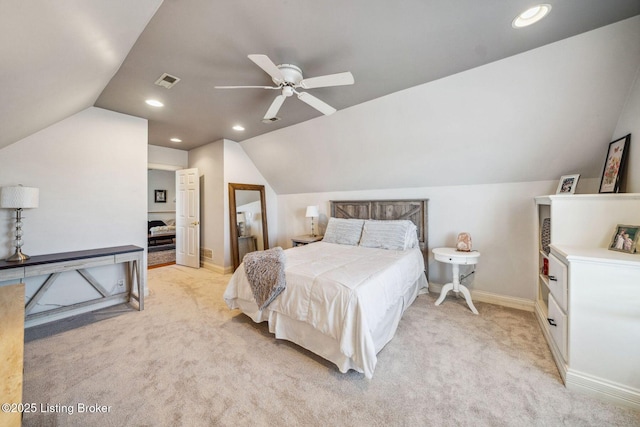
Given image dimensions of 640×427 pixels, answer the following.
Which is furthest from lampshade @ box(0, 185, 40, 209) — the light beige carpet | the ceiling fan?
the ceiling fan

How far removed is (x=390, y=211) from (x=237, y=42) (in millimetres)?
2979

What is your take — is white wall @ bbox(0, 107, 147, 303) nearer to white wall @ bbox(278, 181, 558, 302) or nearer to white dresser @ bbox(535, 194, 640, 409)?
white wall @ bbox(278, 181, 558, 302)

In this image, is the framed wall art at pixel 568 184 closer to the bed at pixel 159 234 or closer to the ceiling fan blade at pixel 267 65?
the ceiling fan blade at pixel 267 65

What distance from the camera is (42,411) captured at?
155cm

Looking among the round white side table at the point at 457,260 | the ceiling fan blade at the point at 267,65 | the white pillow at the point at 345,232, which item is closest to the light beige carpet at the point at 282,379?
the round white side table at the point at 457,260

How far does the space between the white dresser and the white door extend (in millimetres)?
5184

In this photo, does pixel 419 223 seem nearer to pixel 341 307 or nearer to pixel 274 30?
pixel 341 307

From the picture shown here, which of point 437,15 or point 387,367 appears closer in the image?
point 437,15

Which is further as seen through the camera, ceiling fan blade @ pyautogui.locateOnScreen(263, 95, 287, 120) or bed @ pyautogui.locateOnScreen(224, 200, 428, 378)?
ceiling fan blade @ pyautogui.locateOnScreen(263, 95, 287, 120)

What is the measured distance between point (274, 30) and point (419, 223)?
2980 mm

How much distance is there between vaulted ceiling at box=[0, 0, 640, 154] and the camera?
136cm

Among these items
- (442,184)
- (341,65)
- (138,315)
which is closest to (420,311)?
(442,184)

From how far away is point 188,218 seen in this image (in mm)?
5008

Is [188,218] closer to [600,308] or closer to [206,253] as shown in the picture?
[206,253]
